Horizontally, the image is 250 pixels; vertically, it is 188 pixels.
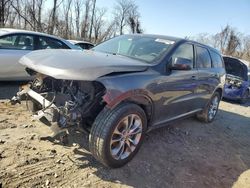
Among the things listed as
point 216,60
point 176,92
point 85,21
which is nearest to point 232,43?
point 85,21

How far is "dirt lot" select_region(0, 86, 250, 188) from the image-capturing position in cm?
344

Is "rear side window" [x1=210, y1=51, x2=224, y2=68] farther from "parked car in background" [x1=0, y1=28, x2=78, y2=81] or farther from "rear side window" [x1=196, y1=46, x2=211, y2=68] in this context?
"parked car in background" [x1=0, y1=28, x2=78, y2=81]

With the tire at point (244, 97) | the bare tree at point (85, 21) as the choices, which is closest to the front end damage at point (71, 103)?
the tire at point (244, 97)

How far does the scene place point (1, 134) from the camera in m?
4.30

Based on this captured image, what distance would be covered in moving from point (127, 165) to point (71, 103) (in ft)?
3.91

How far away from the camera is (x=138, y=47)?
4.75 meters

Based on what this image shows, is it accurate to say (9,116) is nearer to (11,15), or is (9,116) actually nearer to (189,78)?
(189,78)

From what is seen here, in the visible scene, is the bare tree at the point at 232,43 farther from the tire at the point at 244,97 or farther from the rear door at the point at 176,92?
the rear door at the point at 176,92

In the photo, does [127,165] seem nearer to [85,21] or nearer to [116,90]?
[116,90]

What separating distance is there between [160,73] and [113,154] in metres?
1.38

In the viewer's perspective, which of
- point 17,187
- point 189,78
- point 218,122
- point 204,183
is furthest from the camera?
point 218,122

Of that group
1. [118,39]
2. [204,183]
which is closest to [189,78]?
[118,39]

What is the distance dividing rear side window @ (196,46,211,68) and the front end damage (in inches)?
104

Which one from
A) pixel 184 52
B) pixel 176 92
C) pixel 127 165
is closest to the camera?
pixel 127 165
